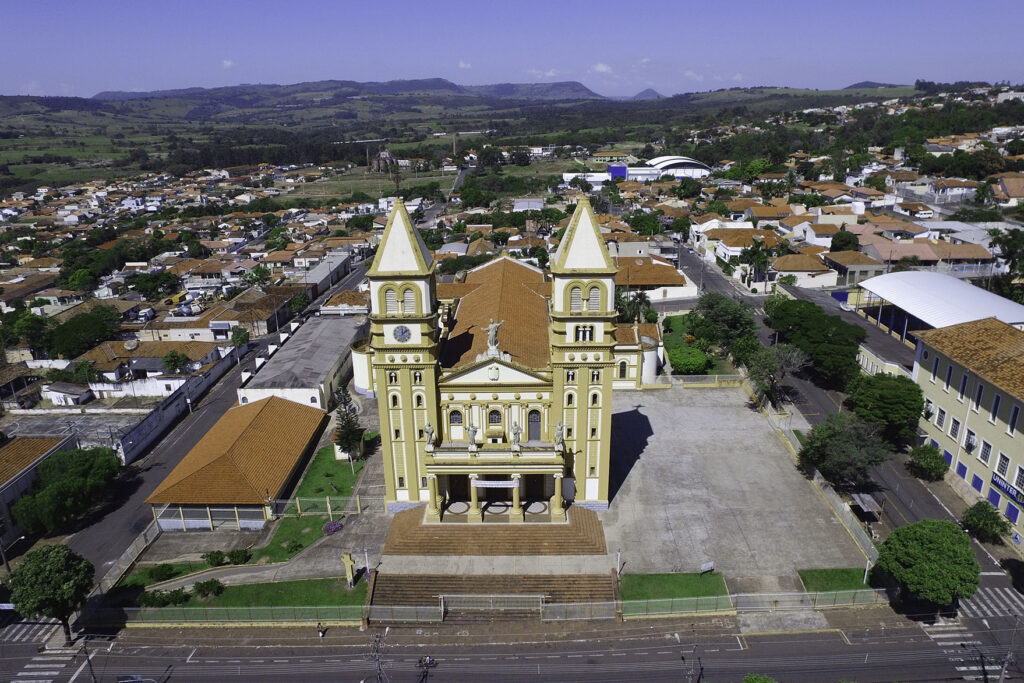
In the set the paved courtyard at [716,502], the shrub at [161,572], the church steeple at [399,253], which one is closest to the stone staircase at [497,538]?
the paved courtyard at [716,502]

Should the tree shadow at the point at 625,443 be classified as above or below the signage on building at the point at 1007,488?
below

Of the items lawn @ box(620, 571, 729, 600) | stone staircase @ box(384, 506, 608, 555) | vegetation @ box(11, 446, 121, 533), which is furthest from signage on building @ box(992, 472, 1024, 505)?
vegetation @ box(11, 446, 121, 533)

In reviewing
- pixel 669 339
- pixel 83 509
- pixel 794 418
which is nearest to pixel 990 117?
pixel 669 339

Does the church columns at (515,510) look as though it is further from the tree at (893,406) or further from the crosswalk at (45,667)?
the tree at (893,406)

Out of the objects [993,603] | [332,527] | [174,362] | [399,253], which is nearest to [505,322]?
[399,253]

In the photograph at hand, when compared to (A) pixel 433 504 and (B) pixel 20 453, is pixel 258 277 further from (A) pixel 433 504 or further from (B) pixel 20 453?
(A) pixel 433 504

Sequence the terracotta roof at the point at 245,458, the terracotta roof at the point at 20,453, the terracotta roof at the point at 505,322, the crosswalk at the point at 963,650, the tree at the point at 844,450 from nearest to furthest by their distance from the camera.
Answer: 1. the crosswalk at the point at 963,650
2. the terracotta roof at the point at 245,458
3. the tree at the point at 844,450
4. the terracotta roof at the point at 505,322
5. the terracotta roof at the point at 20,453
